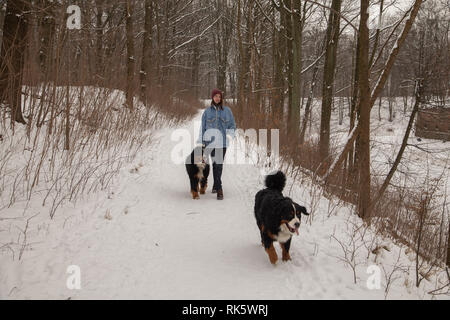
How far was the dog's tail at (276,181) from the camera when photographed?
161 inches

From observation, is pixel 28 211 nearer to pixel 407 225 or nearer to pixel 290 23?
pixel 407 225

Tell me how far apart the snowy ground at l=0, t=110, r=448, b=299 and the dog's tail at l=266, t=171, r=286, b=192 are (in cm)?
79

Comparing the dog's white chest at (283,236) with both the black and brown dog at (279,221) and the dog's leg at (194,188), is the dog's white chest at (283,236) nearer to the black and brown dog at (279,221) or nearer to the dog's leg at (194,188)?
the black and brown dog at (279,221)

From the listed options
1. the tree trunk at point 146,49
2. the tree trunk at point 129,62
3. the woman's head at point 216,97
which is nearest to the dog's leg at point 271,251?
the woman's head at point 216,97

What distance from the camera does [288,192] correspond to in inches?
233

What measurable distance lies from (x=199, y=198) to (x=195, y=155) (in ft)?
2.92

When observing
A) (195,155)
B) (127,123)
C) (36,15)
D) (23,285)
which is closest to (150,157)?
(127,123)

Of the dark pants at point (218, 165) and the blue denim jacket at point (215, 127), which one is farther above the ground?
the blue denim jacket at point (215, 127)

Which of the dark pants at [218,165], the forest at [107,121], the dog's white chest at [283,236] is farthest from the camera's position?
the dark pants at [218,165]

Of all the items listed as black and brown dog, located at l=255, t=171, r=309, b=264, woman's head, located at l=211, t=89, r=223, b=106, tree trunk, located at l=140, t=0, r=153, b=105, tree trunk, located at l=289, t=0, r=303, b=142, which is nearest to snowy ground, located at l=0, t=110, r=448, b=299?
black and brown dog, located at l=255, t=171, r=309, b=264

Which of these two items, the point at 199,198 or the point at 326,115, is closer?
the point at 199,198

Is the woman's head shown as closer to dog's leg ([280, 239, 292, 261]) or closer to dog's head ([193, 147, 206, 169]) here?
dog's head ([193, 147, 206, 169])

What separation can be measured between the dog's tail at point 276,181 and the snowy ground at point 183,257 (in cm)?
79

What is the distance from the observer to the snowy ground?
283cm
